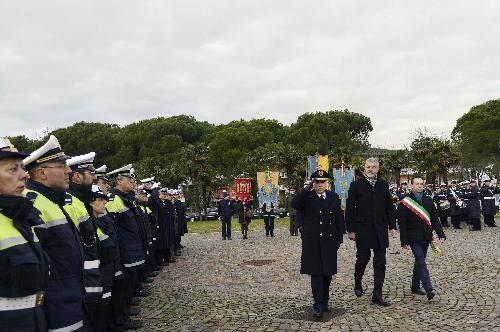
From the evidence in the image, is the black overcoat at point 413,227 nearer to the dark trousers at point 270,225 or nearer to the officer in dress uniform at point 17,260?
the officer in dress uniform at point 17,260

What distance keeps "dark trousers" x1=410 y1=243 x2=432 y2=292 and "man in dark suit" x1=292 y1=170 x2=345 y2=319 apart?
139 cm

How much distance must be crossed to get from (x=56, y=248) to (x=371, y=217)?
5.36m

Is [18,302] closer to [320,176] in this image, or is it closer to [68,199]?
[68,199]

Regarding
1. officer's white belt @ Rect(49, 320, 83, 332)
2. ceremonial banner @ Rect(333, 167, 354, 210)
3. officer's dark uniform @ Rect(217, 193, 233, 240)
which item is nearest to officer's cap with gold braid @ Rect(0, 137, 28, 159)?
officer's white belt @ Rect(49, 320, 83, 332)

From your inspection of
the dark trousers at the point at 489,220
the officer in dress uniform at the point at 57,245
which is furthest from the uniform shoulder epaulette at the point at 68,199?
the dark trousers at the point at 489,220

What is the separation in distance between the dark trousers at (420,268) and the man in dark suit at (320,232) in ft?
4.57

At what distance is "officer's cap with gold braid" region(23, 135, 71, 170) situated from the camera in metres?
4.25

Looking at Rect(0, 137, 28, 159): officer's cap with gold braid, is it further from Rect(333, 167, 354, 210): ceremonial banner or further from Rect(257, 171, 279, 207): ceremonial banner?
Rect(333, 167, 354, 210): ceremonial banner

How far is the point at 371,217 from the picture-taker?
7988mm

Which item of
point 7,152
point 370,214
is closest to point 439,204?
point 370,214

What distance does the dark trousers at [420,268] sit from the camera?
7805 millimetres

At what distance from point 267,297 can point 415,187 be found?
3.11 meters

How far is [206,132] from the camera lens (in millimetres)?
61375

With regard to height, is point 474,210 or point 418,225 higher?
point 418,225
